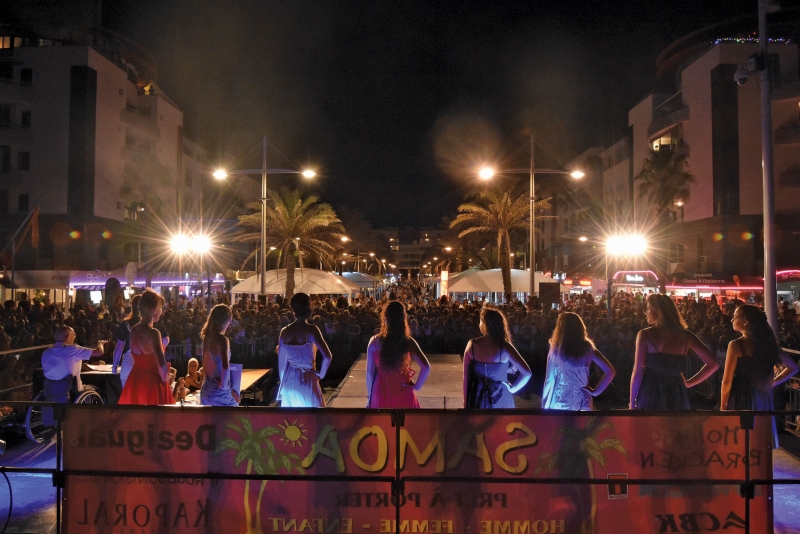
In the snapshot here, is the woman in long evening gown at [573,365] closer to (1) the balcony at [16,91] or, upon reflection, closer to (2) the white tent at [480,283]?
(2) the white tent at [480,283]

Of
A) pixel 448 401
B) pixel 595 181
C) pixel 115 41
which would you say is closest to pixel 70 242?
pixel 115 41

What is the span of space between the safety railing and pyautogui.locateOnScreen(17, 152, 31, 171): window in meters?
38.1

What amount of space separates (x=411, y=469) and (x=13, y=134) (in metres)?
39.8

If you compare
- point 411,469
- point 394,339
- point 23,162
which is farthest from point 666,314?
point 23,162

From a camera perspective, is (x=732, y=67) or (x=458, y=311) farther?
(x=732, y=67)

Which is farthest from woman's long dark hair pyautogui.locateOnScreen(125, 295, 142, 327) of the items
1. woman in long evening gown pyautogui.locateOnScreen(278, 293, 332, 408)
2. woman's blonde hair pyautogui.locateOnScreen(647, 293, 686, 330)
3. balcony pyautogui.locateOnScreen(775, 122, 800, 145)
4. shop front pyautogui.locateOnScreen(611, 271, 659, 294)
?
balcony pyautogui.locateOnScreen(775, 122, 800, 145)

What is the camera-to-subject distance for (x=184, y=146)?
183ft

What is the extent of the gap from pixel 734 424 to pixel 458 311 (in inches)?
594

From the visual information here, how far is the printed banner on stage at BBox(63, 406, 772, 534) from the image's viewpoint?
152 inches

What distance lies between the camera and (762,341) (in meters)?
5.68

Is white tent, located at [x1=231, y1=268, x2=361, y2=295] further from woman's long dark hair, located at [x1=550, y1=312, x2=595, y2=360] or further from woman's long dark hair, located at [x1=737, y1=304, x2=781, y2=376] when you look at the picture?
woman's long dark hair, located at [x1=737, y1=304, x2=781, y2=376]

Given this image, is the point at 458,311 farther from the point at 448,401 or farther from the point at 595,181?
the point at 595,181

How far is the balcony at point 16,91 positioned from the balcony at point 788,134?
4220 centimetres

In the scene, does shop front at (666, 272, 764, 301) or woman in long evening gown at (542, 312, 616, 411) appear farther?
shop front at (666, 272, 764, 301)
